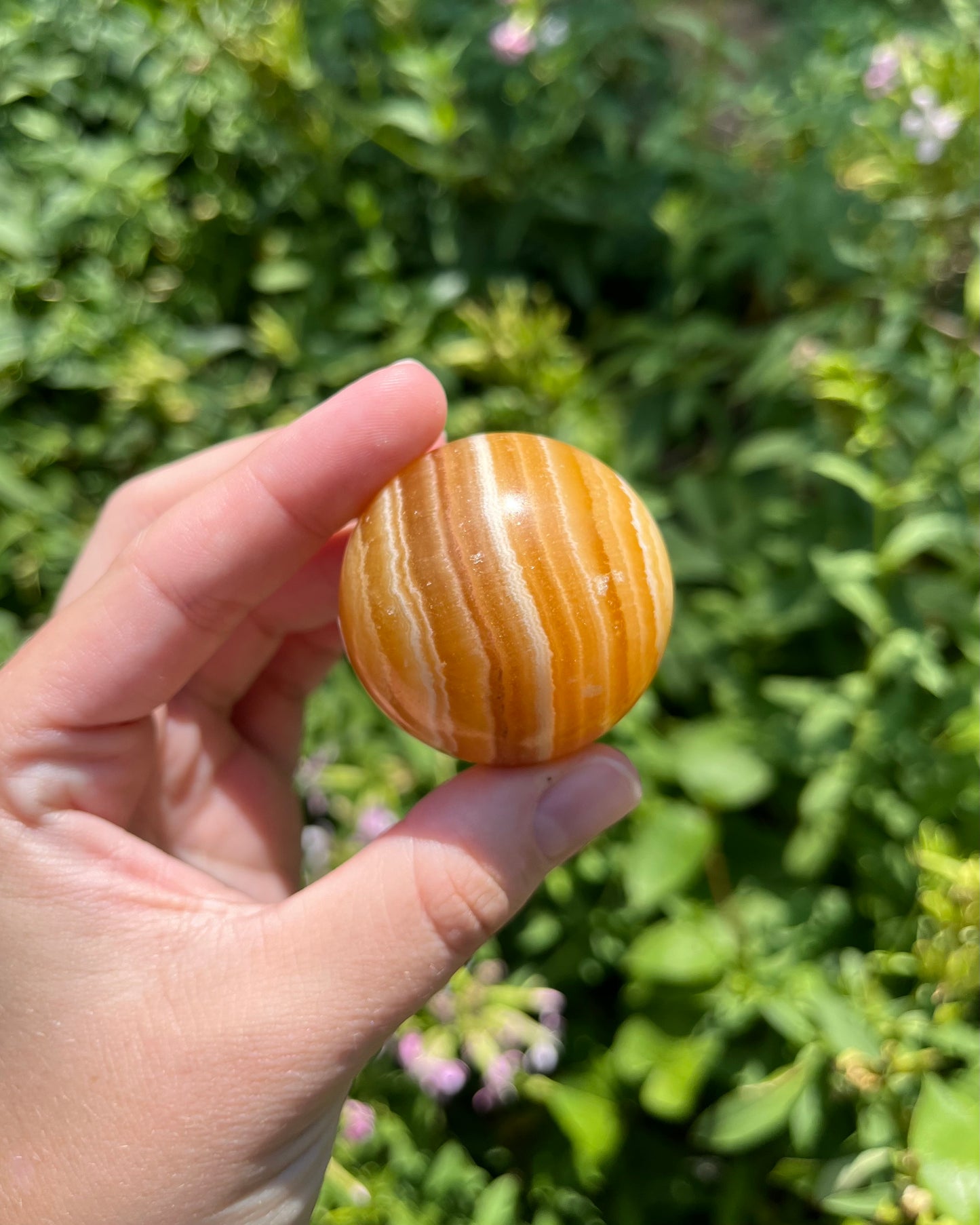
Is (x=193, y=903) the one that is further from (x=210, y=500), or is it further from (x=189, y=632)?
(x=210, y=500)

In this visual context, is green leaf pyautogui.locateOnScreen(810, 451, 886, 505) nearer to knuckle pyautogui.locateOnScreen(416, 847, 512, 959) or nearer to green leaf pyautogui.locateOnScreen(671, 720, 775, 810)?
green leaf pyautogui.locateOnScreen(671, 720, 775, 810)

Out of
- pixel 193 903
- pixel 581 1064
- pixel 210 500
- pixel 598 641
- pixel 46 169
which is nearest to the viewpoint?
pixel 598 641

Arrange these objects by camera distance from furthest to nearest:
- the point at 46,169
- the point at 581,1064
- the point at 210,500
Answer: the point at 46,169
the point at 581,1064
the point at 210,500

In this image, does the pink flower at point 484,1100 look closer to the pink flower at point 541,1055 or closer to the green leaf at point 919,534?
the pink flower at point 541,1055

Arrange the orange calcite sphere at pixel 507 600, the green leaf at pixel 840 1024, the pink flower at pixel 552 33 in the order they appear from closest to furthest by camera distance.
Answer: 1. the orange calcite sphere at pixel 507 600
2. the green leaf at pixel 840 1024
3. the pink flower at pixel 552 33

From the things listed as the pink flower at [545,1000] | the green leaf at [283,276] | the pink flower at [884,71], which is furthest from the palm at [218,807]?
the pink flower at [884,71]

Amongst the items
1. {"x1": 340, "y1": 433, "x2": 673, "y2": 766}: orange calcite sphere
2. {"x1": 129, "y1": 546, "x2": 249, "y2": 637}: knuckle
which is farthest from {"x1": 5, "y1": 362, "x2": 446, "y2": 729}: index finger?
{"x1": 340, "y1": 433, "x2": 673, "y2": 766}: orange calcite sphere

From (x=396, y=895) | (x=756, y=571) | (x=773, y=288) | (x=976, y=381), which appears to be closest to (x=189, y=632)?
(x=396, y=895)
